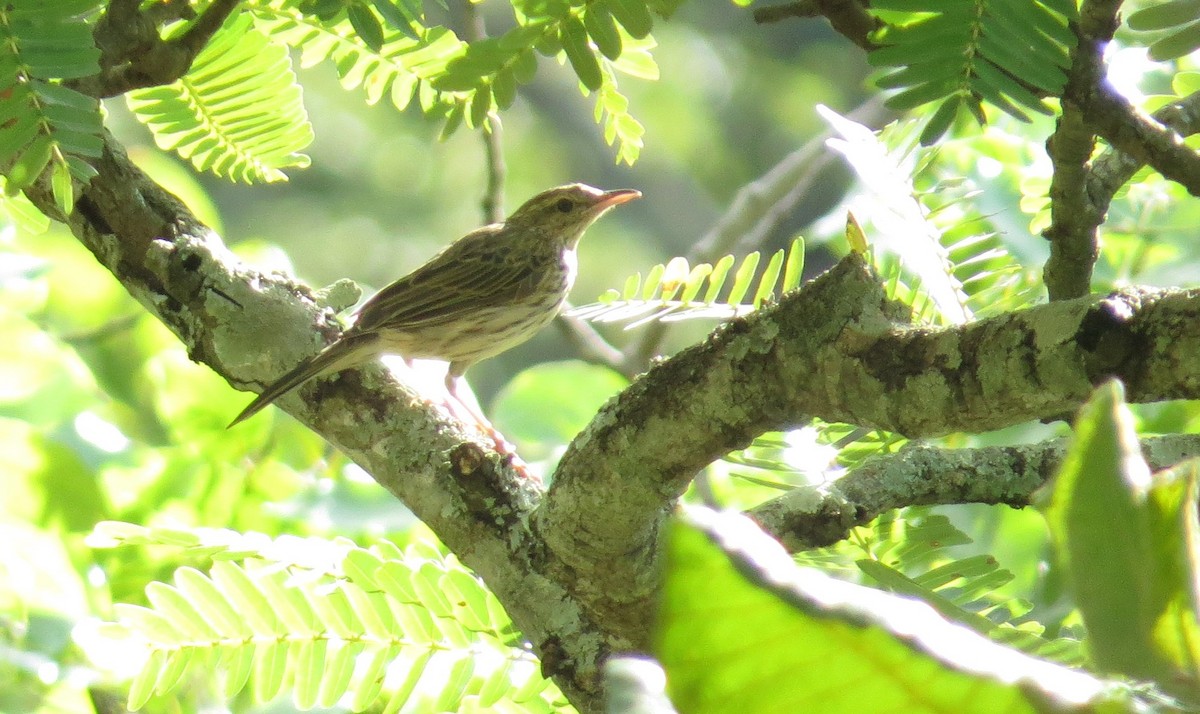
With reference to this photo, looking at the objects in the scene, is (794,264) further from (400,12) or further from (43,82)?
(43,82)

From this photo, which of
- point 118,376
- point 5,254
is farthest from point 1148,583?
point 118,376

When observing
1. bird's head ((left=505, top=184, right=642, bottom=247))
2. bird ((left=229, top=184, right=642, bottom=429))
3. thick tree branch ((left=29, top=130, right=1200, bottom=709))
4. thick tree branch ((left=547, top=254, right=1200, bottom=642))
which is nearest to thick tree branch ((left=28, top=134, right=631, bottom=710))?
thick tree branch ((left=29, top=130, right=1200, bottom=709))

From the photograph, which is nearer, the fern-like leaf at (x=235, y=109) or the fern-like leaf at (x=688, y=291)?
the fern-like leaf at (x=688, y=291)

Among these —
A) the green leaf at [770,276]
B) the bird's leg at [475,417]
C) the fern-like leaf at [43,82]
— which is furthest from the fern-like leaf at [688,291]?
the fern-like leaf at [43,82]

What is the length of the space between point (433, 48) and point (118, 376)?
2.25 metres

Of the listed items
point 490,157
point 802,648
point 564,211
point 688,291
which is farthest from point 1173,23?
point 564,211

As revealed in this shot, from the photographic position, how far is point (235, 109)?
274 centimetres

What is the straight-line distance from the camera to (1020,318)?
1502mm

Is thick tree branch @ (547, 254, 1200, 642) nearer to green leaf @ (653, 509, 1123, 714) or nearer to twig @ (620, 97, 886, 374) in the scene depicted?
green leaf @ (653, 509, 1123, 714)

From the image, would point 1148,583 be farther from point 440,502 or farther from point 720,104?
point 720,104

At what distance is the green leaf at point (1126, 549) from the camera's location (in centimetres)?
57

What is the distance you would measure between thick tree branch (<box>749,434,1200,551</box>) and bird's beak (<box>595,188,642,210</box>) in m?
3.18

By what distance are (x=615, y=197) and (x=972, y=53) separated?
3.99 meters

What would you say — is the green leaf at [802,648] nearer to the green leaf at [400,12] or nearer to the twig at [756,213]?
the green leaf at [400,12]
